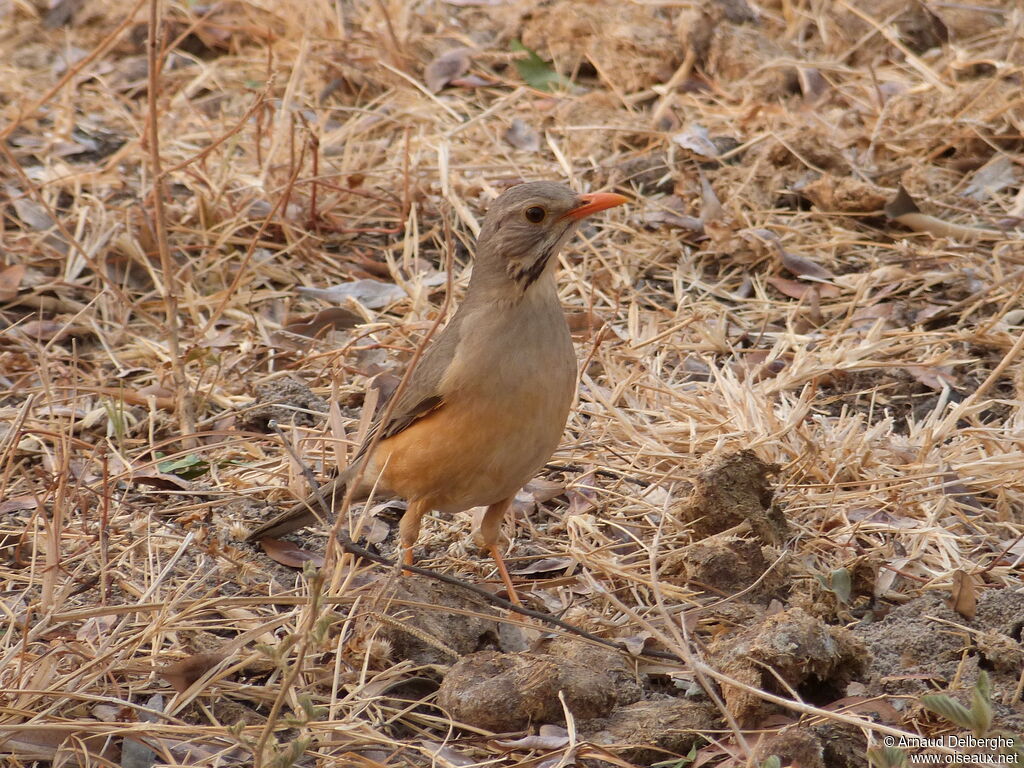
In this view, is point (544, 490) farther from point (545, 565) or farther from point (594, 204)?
point (594, 204)

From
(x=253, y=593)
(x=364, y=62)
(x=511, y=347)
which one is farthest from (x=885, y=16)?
(x=253, y=593)

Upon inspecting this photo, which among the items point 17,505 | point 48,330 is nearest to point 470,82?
point 48,330

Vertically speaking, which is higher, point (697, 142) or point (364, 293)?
point (697, 142)

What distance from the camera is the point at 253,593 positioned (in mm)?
4949

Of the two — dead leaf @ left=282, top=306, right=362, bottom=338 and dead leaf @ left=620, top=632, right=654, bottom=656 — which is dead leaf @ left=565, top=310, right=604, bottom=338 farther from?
dead leaf @ left=620, top=632, right=654, bottom=656

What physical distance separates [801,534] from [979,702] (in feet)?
6.33

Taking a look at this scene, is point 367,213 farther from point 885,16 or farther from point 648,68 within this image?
point 885,16

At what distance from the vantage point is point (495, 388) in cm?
466

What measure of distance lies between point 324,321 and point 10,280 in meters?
1.74

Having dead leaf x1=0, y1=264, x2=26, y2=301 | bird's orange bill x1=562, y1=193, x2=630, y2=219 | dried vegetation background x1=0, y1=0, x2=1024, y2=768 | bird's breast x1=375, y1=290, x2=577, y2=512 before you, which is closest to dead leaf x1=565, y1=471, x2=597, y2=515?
dried vegetation background x1=0, y1=0, x2=1024, y2=768

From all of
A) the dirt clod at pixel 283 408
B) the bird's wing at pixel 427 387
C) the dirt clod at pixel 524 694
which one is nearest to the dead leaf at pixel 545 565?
the bird's wing at pixel 427 387

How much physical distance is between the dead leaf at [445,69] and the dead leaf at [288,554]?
4771 mm

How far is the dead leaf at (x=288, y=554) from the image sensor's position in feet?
17.3

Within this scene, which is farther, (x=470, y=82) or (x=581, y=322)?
(x=470, y=82)
